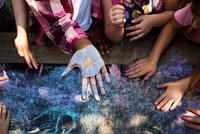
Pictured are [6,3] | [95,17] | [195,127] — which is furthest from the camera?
[6,3]

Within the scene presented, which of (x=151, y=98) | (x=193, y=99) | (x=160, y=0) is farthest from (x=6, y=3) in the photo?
(x=193, y=99)

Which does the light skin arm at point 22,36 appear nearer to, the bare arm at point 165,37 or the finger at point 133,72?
the finger at point 133,72

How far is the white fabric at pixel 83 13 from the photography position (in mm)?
1639

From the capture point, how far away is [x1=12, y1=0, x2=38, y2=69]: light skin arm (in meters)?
1.54

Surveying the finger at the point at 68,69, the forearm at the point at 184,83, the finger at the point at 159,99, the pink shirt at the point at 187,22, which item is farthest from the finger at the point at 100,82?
the pink shirt at the point at 187,22

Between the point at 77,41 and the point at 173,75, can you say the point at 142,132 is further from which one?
the point at 77,41

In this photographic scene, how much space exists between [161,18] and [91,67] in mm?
435

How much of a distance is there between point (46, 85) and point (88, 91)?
203 millimetres

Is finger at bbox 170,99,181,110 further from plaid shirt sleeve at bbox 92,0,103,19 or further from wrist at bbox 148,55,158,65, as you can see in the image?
plaid shirt sleeve at bbox 92,0,103,19

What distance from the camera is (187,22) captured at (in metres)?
1.63

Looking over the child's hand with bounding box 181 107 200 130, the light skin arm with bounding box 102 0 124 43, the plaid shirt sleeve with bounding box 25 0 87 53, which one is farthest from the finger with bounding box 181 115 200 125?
the plaid shirt sleeve with bounding box 25 0 87 53

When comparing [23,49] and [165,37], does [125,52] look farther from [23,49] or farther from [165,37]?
[23,49]

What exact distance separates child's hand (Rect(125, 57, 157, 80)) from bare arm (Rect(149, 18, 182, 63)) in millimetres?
38

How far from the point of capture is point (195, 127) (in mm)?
1463
